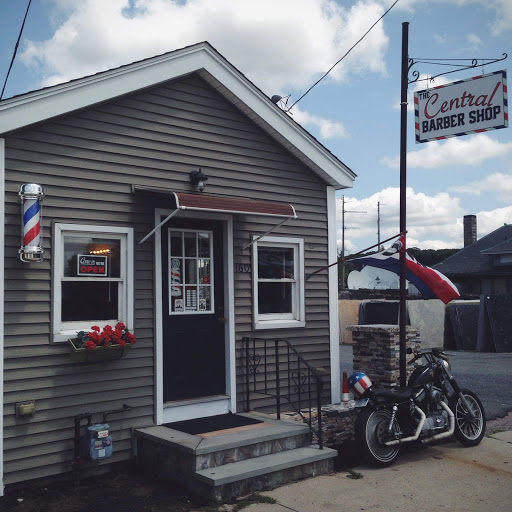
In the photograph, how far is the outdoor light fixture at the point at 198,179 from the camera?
21.9 feet

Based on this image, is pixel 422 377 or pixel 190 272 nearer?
pixel 422 377

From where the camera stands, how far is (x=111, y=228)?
20.1 ft

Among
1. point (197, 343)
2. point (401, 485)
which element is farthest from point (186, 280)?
point (401, 485)

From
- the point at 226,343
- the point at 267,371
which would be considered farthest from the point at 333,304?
the point at 226,343

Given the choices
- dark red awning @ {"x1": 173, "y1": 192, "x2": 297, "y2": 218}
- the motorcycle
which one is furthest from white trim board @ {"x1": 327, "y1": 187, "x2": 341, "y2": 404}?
dark red awning @ {"x1": 173, "y1": 192, "x2": 297, "y2": 218}

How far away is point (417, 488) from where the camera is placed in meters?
5.47

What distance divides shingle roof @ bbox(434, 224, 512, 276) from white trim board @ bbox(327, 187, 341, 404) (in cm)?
2345

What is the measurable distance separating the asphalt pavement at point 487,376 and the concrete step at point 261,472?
383cm

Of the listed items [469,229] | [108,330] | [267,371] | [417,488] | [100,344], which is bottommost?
[417,488]

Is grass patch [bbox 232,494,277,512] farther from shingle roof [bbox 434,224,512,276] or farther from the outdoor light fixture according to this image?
shingle roof [bbox 434,224,512,276]

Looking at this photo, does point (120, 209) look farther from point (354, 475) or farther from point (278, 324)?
point (354, 475)

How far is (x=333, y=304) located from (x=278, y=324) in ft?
3.48

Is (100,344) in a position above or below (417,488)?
above

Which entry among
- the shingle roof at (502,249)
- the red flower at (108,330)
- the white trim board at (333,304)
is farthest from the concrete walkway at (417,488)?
the shingle roof at (502,249)
